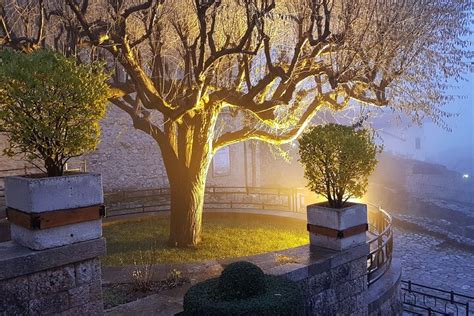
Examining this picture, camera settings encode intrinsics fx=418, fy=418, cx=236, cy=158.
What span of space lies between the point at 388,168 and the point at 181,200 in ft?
101

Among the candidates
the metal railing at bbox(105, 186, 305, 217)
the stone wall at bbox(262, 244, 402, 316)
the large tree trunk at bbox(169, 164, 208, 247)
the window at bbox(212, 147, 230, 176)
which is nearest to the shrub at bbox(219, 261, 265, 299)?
the stone wall at bbox(262, 244, 402, 316)

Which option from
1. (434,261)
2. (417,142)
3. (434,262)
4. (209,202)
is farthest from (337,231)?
(417,142)

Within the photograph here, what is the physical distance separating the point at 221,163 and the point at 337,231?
16.4 meters

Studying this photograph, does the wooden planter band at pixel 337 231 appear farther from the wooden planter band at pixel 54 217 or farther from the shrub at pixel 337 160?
the wooden planter band at pixel 54 217

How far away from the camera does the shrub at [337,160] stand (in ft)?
19.9

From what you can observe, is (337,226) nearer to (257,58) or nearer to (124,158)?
(257,58)

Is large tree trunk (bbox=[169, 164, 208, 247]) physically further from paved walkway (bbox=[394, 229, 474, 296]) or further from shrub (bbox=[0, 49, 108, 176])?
paved walkway (bbox=[394, 229, 474, 296])

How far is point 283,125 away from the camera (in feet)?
31.0

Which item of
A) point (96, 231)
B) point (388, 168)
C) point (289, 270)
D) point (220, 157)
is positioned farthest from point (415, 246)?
point (388, 168)

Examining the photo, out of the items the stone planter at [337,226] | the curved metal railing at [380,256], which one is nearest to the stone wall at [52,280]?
the stone planter at [337,226]

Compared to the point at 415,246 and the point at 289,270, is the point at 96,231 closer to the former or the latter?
the point at 289,270

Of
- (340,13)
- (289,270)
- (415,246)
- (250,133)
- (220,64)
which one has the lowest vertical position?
(415,246)

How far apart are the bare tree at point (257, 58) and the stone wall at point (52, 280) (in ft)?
12.8

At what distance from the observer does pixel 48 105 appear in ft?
12.9
